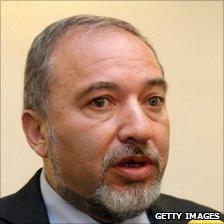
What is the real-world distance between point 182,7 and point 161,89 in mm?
958

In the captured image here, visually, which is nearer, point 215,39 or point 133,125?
point 133,125

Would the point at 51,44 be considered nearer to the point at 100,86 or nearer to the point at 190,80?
the point at 100,86

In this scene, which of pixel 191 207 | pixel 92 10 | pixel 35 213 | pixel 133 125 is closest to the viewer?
pixel 133 125

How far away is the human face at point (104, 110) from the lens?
0.94 meters

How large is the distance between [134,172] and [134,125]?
11 centimetres

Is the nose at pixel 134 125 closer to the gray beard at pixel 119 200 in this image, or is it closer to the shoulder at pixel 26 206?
the gray beard at pixel 119 200

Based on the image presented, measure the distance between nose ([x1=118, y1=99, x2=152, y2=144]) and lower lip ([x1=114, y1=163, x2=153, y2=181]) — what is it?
0.06m

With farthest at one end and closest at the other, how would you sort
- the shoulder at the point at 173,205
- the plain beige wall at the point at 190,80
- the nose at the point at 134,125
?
the plain beige wall at the point at 190,80, the shoulder at the point at 173,205, the nose at the point at 134,125

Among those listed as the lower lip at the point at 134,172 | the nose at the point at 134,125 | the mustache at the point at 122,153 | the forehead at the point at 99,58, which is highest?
the forehead at the point at 99,58

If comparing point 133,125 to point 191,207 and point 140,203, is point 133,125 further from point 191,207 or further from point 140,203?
point 191,207

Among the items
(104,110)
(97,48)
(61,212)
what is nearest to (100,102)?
(104,110)

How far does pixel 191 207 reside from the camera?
136 centimetres

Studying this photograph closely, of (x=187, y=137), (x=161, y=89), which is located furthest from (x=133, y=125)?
(x=187, y=137)

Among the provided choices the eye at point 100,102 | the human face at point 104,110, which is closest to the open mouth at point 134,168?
the human face at point 104,110
